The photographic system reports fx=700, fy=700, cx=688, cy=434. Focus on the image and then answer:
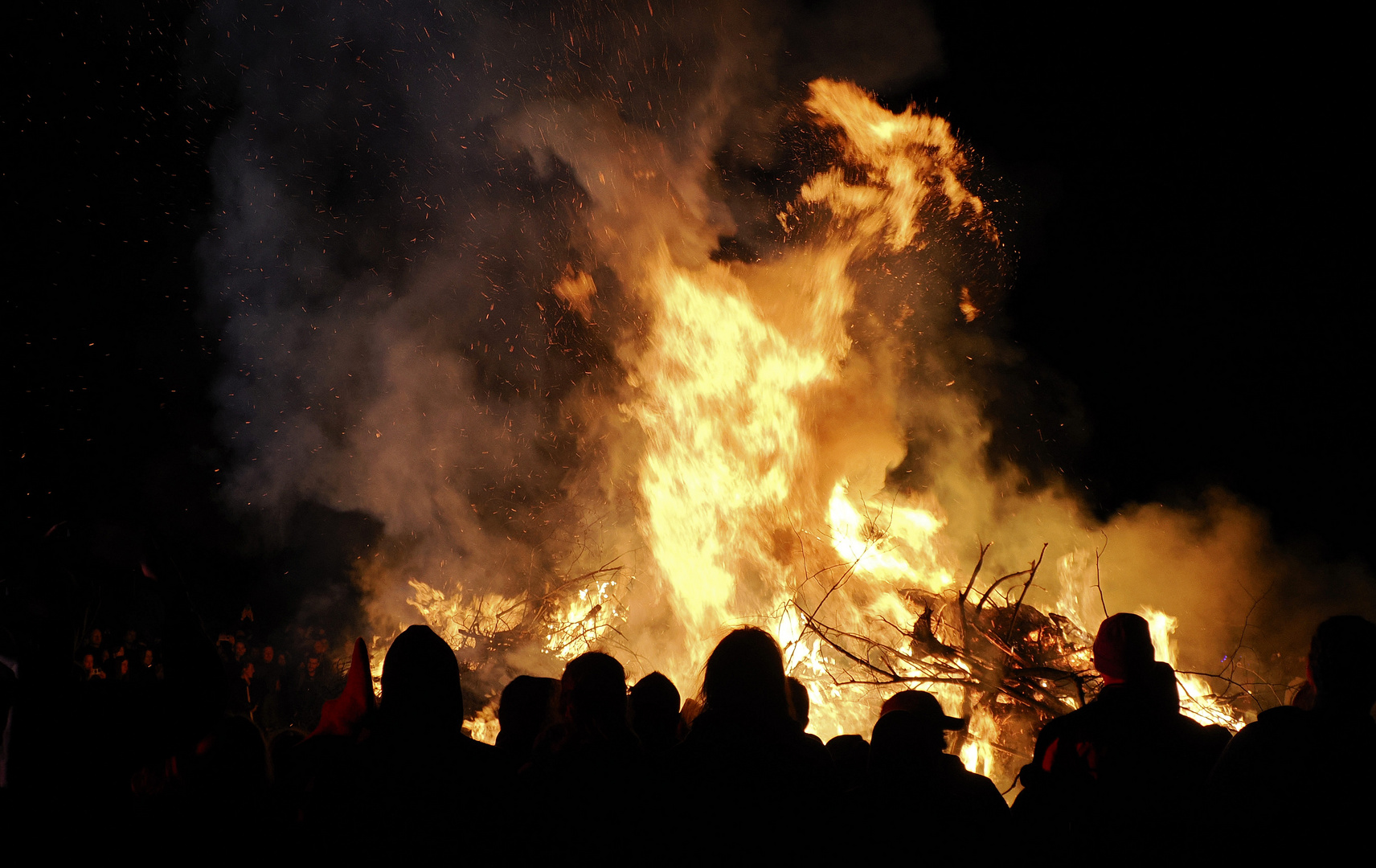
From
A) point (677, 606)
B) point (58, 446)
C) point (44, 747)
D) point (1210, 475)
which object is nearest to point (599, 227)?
point (677, 606)

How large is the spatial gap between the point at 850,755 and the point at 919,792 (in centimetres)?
79

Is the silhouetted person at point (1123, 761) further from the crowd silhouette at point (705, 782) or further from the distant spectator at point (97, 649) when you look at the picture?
the distant spectator at point (97, 649)

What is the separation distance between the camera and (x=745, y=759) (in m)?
2.08

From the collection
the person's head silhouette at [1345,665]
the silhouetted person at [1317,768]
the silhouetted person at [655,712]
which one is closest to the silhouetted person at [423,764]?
the silhouetted person at [655,712]

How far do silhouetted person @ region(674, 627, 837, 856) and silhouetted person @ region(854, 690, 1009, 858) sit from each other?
0.15 metres

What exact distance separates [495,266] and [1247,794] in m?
8.17

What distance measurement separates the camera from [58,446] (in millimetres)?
10141

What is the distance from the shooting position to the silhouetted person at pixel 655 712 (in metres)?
3.03

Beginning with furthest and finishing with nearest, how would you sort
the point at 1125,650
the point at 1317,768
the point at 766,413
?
1. the point at 766,413
2. the point at 1125,650
3. the point at 1317,768

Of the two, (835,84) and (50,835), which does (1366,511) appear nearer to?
(835,84)

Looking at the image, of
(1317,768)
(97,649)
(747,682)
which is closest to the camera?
(1317,768)

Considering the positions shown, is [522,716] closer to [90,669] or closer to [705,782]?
[705,782]

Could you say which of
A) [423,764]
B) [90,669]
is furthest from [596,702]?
[90,669]

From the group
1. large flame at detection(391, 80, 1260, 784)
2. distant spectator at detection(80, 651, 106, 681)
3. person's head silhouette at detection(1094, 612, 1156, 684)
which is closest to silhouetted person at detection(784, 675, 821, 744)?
person's head silhouette at detection(1094, 612, 1156, 684)
